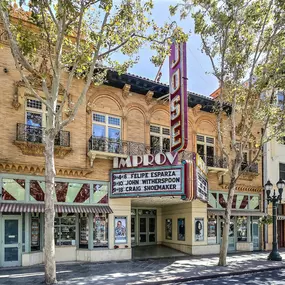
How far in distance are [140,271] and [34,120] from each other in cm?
803

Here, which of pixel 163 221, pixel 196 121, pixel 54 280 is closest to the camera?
pixel 54 280

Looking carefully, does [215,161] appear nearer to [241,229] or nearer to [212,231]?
[212,231]

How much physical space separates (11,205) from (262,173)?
16.9 meters

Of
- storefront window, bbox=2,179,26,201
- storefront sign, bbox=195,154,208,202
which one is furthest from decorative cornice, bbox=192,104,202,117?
storefront window, bbox=2,179,26,201

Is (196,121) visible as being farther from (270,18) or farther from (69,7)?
(69,7)

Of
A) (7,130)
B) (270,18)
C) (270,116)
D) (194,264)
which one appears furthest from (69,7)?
(194,264)

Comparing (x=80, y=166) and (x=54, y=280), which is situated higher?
(x=80, y=166)

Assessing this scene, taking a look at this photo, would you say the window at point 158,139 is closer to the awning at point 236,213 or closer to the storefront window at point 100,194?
the storefront window at point 100,194

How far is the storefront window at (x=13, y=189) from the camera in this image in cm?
1511

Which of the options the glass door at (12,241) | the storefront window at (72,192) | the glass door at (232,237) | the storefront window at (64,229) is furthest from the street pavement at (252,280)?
the glass door at (232,237)

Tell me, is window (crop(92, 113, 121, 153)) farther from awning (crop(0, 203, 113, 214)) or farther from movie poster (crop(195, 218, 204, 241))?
movie poster (crop(195, 218, 204, 241))

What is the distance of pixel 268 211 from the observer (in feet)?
81.5

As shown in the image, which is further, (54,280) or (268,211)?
(268,211)

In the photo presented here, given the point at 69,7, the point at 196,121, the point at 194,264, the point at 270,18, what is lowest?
the point at 194,264
